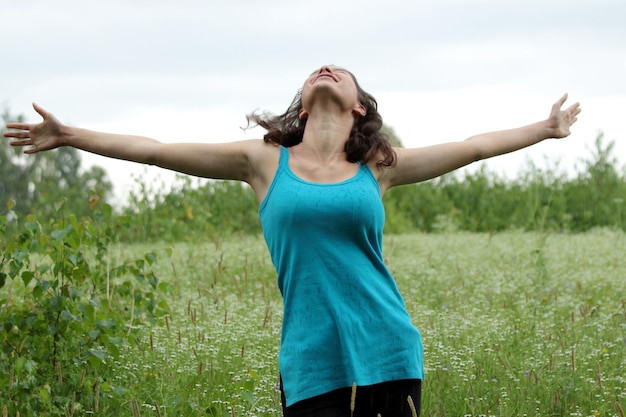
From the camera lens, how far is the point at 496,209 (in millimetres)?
14352

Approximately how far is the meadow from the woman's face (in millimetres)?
1458

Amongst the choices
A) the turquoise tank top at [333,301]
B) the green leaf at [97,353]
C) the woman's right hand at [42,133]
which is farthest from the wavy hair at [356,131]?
the green leaf at [97,353]

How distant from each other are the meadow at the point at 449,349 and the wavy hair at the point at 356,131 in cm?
126

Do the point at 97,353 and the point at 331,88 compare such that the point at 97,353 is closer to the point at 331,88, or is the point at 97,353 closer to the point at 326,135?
the point at 326,135

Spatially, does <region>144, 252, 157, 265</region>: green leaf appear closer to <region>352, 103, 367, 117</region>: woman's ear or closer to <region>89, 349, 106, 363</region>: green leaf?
<region>89, 349, 106, 363</region>: green leaf

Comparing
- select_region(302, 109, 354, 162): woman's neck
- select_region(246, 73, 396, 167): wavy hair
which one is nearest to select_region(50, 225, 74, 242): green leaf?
select_region(246, 73, 396, 167): wavy hair

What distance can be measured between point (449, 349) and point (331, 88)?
90.3 inches

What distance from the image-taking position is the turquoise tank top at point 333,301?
3.21m

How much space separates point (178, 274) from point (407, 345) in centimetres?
540

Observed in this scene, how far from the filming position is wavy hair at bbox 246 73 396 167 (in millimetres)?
3498

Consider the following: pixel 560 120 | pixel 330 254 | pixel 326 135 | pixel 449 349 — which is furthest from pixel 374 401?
pixel 449 349

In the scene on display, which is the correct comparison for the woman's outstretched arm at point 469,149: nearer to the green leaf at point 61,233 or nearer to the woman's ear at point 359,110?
the woman's ear at point 359,110

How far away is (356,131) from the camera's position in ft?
11.8

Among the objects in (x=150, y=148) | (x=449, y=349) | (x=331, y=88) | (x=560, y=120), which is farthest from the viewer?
(x=449, y=349)
